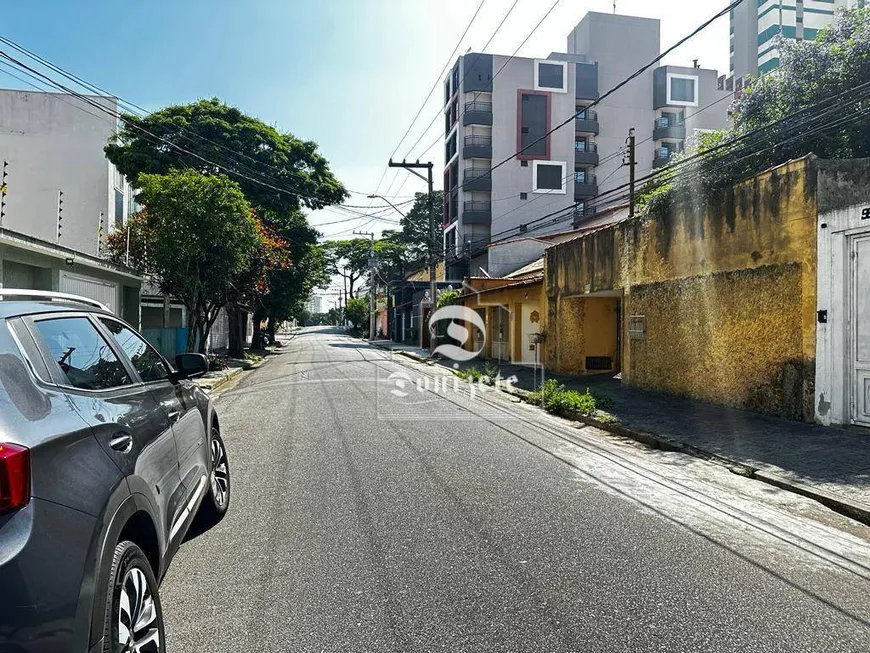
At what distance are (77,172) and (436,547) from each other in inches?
1058

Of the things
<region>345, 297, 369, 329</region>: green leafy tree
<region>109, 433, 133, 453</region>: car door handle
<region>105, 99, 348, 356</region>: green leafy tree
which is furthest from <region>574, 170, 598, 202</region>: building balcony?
<region>109, 433, 133, 453</region>: car door handle

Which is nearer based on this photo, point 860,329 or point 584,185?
point 860,329

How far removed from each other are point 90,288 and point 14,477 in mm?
16889

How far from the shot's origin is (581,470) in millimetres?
6734

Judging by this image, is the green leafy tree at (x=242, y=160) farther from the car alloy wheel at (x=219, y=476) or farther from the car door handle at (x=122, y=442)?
the car door handle at (x=122, y=442)

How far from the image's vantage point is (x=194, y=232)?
17234 millimetres

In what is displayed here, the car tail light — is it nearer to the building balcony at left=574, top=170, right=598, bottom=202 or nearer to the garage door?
the garage door

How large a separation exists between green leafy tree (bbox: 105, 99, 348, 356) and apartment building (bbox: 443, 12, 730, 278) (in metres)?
17.2

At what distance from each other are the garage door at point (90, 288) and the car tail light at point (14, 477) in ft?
44.4

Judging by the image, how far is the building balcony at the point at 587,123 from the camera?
164 ft

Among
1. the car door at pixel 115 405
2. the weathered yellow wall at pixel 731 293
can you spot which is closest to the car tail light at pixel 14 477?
the car door at pixel 115 405

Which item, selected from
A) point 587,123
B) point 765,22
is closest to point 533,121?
point 587,123

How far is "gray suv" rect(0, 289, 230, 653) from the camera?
183 cm

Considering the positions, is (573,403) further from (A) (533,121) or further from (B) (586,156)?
(B) (586,156)
